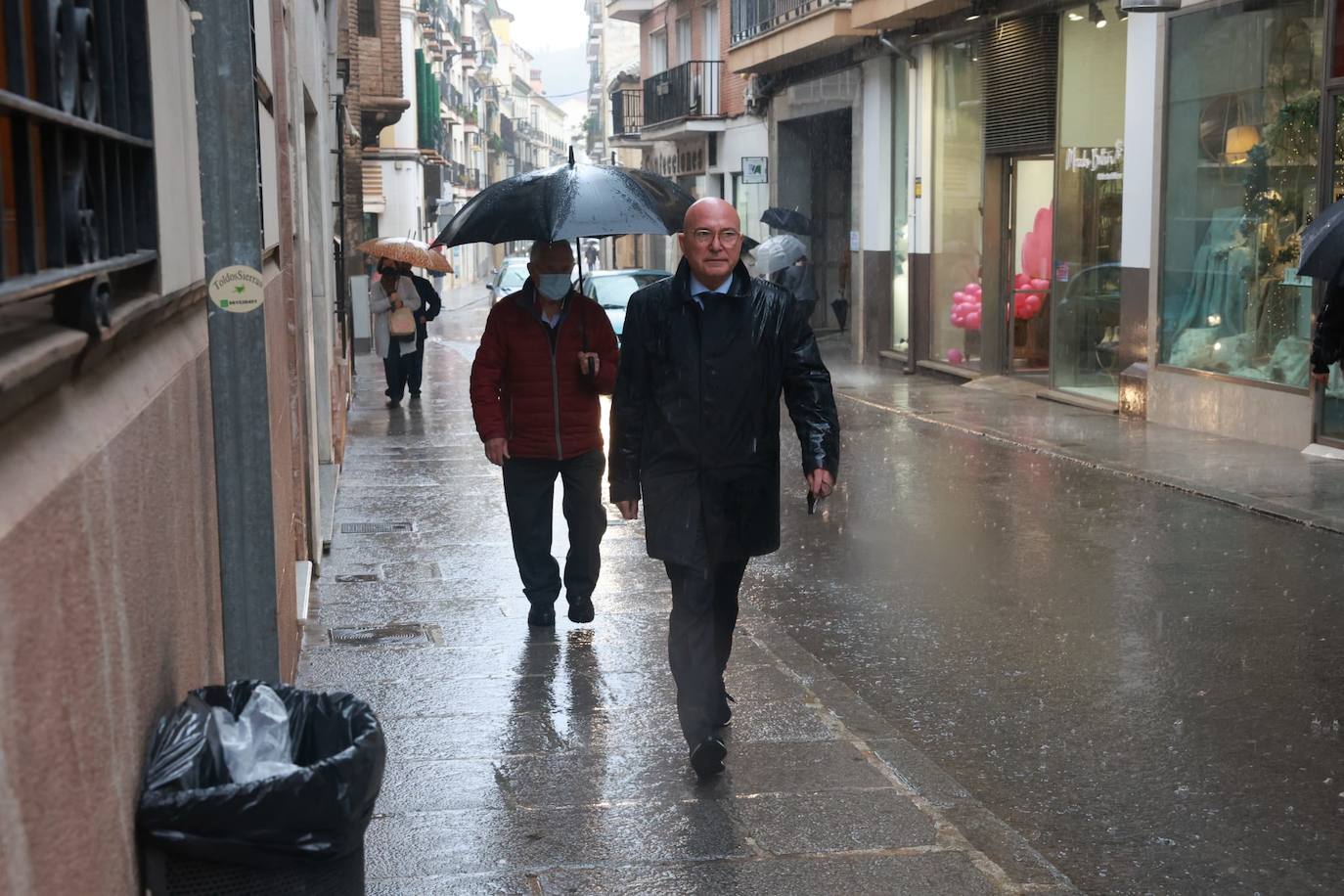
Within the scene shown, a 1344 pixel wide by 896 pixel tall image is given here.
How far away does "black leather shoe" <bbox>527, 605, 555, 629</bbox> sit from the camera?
7.50 m

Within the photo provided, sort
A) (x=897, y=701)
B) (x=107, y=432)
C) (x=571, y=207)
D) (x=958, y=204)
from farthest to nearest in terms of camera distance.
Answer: (x=958, y=204), (x=571, y=207), (x=897, y=701), (x=107, y=432)

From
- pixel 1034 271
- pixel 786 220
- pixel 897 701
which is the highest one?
pixel 786 220

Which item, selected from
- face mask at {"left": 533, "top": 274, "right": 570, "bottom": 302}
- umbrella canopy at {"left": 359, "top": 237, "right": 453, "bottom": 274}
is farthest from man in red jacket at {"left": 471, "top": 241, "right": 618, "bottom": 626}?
umbrella canopy at {"left": 359, "top": 237, "right": 453, "bottom": 274}

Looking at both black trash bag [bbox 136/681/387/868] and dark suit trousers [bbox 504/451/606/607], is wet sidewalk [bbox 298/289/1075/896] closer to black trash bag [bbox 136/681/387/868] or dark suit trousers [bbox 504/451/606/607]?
dark suit trousers [bbox 504/451/606/607]

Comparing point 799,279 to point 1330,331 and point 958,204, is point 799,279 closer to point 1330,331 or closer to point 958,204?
point 958,204

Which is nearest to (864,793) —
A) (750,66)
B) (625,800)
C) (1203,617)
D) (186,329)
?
(625,800)

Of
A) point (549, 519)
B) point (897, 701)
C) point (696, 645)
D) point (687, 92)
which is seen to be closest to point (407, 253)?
point (549, 519)

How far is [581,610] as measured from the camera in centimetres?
750

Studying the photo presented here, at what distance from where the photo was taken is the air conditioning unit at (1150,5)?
13797 millimetres

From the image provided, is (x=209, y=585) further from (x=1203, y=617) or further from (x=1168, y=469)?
(x=1168, y=469)

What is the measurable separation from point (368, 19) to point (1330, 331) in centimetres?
2209

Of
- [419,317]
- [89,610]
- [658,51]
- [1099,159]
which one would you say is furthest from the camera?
[658,51]

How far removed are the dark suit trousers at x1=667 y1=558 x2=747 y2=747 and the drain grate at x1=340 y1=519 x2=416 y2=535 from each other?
503cm

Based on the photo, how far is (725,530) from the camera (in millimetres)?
5410
